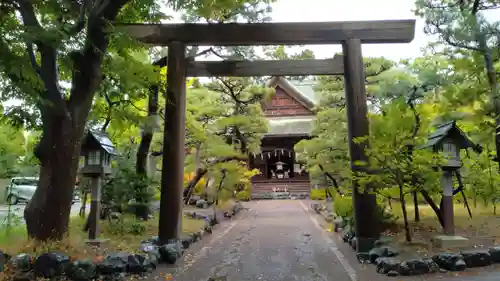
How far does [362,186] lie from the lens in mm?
7191

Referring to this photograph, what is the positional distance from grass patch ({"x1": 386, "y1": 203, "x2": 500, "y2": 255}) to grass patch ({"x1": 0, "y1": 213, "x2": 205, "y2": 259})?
17.5 feet

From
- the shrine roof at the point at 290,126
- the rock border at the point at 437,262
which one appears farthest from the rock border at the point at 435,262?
the shrine roof at the point at 290,126

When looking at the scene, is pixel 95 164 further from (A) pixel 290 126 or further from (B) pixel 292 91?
(B) pixel 292 91

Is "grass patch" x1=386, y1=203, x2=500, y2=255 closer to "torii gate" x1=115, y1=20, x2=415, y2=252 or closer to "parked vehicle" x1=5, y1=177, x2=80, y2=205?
"torii gate" x1=115, y1=20, x2=415, y2=252

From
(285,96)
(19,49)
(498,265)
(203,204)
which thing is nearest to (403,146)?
(498,265)

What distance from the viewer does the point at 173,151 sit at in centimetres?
770

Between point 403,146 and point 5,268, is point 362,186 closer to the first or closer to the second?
point 403,146

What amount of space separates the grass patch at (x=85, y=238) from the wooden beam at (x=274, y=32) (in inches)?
166

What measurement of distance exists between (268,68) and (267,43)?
593mm

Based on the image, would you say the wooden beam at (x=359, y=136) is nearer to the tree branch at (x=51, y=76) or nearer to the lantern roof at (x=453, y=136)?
the lantern roof at (x=453, y=136)

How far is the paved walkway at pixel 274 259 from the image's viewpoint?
5.97m

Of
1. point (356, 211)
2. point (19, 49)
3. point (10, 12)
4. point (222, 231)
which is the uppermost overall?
point (10, 12)

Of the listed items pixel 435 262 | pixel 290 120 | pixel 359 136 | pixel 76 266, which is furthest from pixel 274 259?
pixel 290 120

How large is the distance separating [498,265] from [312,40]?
5247 mm
